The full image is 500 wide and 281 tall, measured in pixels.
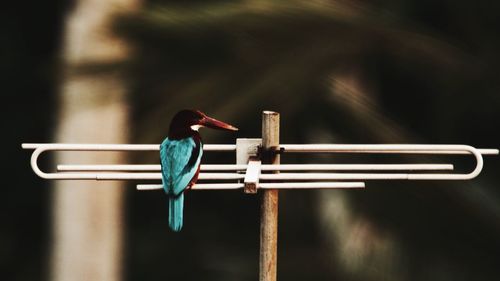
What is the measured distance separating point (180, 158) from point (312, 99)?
1306mm

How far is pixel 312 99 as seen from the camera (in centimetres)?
304

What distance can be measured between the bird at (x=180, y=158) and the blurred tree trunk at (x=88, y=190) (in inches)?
53.7

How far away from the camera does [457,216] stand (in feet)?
10.6

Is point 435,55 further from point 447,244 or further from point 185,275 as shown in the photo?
point 185,275

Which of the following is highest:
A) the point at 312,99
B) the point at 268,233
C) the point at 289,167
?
the point at 312,99

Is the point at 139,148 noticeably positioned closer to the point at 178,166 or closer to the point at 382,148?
the point at 178,166

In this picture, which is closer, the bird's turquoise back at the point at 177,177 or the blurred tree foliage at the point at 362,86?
the bird's turquoise back at the point at 177,177

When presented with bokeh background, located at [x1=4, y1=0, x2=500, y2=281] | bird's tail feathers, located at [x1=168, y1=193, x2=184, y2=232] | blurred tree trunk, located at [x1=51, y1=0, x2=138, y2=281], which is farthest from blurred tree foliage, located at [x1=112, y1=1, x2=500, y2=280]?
bird's tail feathers, located at [x1=168, y1=193, x2=184, y2=232]

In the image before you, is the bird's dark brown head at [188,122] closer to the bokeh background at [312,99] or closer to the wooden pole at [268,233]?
the wooden pole at [268,233]

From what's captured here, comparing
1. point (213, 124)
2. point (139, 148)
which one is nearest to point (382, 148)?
point (213, 124)

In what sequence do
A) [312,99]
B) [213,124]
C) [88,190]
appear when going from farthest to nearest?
[88,190]
[312,99]
[213,124]

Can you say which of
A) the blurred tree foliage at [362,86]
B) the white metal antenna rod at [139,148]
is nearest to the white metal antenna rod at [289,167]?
the white metal antenna rod at [139,148]

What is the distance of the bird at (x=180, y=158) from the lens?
1.75 m

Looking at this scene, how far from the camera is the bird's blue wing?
5.75 feet
